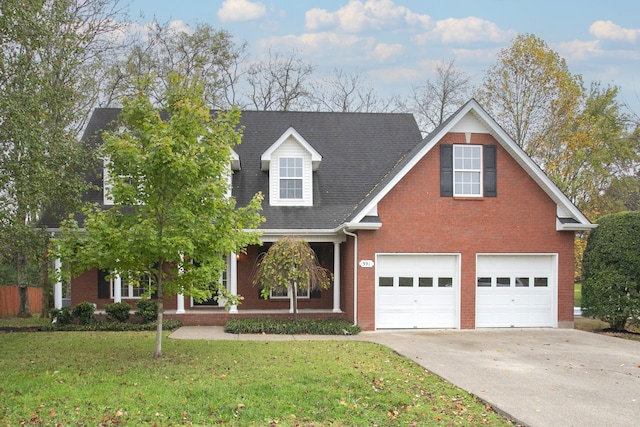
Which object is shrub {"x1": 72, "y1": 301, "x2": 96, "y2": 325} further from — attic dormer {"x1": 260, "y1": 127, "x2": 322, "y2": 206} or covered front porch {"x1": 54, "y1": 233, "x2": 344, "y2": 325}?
attic dormer {"x1": 260, "y1": 127, "x2": 322, "y2": 206}

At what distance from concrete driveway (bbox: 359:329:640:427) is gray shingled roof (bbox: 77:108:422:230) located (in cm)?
484

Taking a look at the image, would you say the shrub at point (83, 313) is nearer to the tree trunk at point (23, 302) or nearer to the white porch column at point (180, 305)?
the white porch column at point (180, 305)

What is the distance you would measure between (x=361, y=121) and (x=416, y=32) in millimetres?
4217

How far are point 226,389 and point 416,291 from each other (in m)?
9.94

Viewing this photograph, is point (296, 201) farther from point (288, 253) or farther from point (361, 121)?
point (361, 121)

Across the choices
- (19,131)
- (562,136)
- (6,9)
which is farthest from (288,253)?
(562,136)

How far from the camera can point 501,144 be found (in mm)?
18469

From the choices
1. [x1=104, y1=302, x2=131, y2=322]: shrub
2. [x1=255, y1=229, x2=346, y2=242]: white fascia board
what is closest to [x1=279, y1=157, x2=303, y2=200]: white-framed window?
[x1=255, y1=229, x2=346, y2=242]: white fascia board

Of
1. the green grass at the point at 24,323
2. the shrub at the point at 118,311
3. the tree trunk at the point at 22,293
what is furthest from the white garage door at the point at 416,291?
the tree trunk at the point at 22,293

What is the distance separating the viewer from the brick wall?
18000mm

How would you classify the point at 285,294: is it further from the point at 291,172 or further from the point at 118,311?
the point at 118,311

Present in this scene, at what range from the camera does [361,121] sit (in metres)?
24.2

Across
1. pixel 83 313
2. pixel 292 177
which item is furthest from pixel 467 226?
pixel 83 313

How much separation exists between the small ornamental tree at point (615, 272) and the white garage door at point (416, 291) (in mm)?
4438
